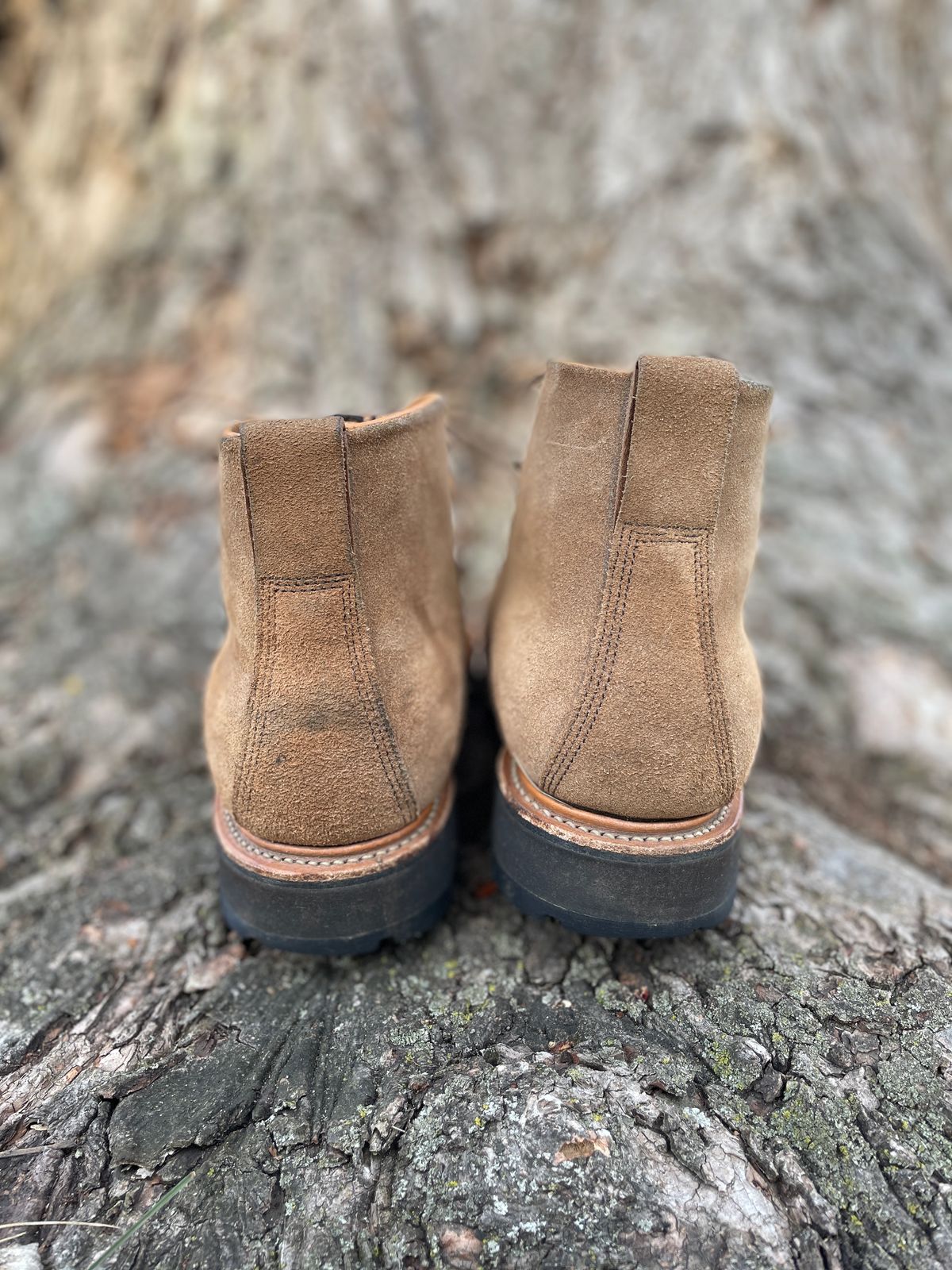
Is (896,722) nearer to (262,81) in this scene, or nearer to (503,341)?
(503,341)

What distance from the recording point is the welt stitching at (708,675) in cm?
108

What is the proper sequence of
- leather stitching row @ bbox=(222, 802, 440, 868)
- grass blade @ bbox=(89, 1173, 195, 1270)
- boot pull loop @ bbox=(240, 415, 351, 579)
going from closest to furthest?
A: grass blade @ bbox=(89, 1173, 195, 1270)
boot pull loop @ bbox=(240, 415, 351, 579)
leather stitching row @ bbox=(222, 802, 440, 868)

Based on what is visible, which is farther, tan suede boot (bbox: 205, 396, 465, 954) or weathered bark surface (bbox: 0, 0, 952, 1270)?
tan suede boot (bbox: 205, 396, 465, 954)

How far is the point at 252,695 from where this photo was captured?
1.11 metres

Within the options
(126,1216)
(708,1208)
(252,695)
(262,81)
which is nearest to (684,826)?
(708,1208)

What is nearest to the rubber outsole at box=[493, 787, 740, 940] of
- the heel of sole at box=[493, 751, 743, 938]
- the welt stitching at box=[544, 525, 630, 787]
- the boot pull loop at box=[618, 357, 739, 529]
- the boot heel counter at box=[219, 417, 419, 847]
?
the heel of sole at box=[493, 751, 743, 938]

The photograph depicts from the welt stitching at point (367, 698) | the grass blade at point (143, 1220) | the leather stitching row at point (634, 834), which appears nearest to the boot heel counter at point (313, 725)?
the welt stitching at point (367, 698)

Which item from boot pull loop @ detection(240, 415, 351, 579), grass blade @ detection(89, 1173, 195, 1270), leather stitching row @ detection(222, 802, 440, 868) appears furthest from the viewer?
leather stitching row @ detection(222, 802, 440, 868)

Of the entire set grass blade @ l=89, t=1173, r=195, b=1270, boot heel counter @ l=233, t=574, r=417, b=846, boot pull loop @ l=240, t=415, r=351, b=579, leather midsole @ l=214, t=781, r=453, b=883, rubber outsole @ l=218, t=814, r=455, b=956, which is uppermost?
boot pull loop @ l=240, t=415, r=351, b=579

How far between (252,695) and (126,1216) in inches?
23.3

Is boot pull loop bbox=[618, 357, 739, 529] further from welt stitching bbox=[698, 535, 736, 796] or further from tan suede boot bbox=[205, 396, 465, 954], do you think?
tan suede boot bbox=[205, 396, 465, 954]

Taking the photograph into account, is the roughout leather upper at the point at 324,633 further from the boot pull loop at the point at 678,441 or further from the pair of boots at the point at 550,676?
the boot pull loop at the point at 678,441

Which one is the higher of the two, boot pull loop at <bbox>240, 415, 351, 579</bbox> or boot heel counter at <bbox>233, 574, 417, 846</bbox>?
boot pull loop at <bbox>240, 415, 351, 579</bbox>

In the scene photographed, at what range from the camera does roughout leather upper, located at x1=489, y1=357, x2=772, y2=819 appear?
1.05m
